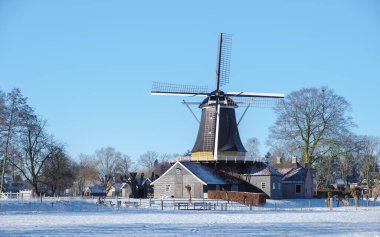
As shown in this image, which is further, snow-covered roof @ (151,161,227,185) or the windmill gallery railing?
the windmill gallery railing

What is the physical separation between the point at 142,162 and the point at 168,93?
7868 centimetres

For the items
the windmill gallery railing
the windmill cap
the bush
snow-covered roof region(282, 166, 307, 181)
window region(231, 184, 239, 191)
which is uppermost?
the windmill cap

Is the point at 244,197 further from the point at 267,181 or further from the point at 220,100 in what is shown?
the point at 220,100

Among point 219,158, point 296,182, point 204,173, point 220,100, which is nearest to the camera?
point 204,173

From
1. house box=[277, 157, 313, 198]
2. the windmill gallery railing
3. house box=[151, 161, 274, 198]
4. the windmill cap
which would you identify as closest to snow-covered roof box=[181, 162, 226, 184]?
house box=[151, 161, 274, 198]

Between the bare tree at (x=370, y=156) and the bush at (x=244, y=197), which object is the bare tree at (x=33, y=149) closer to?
the bush at (x=244, y=197)

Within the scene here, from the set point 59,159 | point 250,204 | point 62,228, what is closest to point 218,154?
point 250,204

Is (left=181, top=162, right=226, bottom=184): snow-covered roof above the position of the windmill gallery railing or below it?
below

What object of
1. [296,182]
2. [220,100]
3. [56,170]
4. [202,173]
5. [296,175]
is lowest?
[296,182]

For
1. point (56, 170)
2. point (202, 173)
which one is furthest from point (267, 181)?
point (56, 170)

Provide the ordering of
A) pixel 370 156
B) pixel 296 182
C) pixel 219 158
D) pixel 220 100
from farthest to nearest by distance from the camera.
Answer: pixel 370 156
pixel 296 182
pixel 220 100
pixel 219 158

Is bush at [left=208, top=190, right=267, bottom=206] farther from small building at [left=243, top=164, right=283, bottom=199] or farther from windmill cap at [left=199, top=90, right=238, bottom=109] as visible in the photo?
windmill cap at [left=199, top=90, right=238, bottom=109]

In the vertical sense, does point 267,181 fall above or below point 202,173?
below

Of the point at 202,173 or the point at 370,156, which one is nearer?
the point at 202,173
